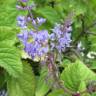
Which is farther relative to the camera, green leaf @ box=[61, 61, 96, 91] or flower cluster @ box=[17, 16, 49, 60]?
green leaf @ box=[61, 61, 96, 91]

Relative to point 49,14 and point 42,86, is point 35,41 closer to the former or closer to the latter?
point 42,86

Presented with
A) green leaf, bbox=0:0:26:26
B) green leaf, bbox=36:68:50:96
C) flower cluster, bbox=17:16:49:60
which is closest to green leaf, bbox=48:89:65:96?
green leaf, bbox=36:68:50:96

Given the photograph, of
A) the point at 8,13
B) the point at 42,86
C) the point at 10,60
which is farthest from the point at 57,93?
the point at 8,13

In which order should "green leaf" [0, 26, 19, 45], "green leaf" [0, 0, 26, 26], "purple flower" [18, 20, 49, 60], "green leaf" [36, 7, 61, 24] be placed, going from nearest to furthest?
"purple flower" [18, 20, 49, 60] → "green leaf" [0, 26, 19, 45] → "green leaf" [0, 0, 26, 26] → "green leaf" [36, 7, 61, 24]

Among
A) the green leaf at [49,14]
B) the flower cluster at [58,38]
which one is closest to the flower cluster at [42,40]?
the flower cluster at [58,38]

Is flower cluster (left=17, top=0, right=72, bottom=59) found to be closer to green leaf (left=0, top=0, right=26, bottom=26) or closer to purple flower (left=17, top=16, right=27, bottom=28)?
purple flower (left=17, top=16, right=27, bottom=28)

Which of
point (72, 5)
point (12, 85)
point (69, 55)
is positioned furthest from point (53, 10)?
point (12, 85)

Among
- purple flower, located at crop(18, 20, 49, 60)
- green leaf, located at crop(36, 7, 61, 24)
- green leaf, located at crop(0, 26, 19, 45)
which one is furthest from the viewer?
green leaf, located at crop(36, 7, 61, 24)
